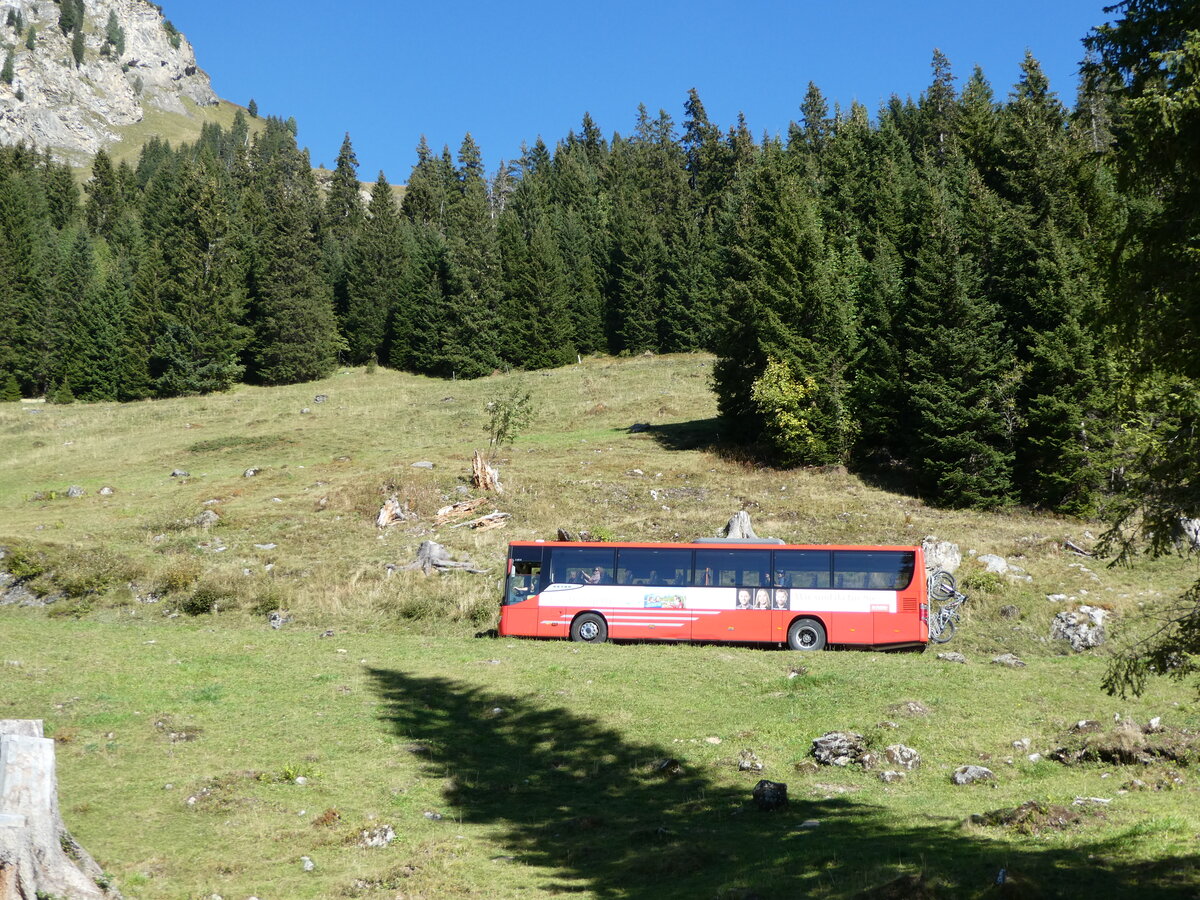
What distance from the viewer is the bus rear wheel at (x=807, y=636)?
2527 cm

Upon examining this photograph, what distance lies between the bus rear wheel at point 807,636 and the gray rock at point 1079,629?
6.17 metres

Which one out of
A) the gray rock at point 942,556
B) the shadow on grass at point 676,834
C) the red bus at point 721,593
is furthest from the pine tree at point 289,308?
the shadow on grass at point 676,834

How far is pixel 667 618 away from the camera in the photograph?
85.5 feet

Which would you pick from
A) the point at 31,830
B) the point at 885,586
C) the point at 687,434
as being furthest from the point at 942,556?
the point at 687,434

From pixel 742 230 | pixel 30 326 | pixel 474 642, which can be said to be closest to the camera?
pixel 474 642

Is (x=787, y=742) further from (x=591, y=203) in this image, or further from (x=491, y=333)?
(x=591, y=203)

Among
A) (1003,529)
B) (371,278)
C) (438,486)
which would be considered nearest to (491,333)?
(371,278)

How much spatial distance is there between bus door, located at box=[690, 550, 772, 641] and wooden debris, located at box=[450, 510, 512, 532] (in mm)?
14389

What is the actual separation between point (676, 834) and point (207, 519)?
32.1 m

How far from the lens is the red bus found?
24.8 metres

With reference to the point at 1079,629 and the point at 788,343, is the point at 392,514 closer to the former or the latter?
the point at 788,343

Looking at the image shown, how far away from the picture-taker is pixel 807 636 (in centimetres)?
2541

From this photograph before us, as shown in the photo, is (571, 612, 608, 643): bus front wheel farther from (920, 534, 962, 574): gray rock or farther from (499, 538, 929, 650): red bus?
(920, 534, 962, 574): gray rock

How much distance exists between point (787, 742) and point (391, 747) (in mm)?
7131
